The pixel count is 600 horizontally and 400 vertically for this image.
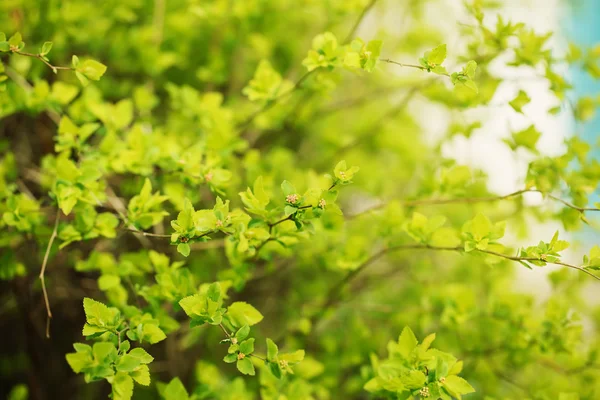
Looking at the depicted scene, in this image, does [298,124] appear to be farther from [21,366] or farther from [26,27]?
[21,366]

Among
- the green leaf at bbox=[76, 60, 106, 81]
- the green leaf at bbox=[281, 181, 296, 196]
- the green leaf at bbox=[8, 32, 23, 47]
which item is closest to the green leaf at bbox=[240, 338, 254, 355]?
the green leaf at bbox=[281, 181, 296, 196]

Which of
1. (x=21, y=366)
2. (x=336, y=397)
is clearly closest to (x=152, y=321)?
(x=336, y=397)

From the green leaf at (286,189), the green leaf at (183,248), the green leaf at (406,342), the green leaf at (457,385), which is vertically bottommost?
the green leaf at (457,385)

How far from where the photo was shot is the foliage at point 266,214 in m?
0.83

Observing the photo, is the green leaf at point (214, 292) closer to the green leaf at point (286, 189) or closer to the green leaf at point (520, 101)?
the green leaf at point (286, 189)

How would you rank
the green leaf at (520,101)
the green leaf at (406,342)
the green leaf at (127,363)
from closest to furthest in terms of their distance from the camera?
the green leaf at (127,363), the green leaf at (406,342), the green leaf at (520,101)

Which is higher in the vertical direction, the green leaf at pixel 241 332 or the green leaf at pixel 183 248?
the green leaf at pixel 183 248

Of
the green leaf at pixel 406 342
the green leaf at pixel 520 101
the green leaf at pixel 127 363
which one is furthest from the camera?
the green leaf at pixel 520 101

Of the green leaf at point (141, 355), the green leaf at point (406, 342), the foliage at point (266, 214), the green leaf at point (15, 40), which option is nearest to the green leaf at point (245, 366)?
the foliage at point (266, 214)

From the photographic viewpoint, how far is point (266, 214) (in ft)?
2.64

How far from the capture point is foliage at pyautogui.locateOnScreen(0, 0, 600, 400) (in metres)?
0.83

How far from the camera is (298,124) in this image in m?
1.53

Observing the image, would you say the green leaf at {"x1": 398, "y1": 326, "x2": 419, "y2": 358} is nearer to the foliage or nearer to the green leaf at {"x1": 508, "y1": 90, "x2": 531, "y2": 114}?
the foliage

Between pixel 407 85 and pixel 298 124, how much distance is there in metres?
0.40
